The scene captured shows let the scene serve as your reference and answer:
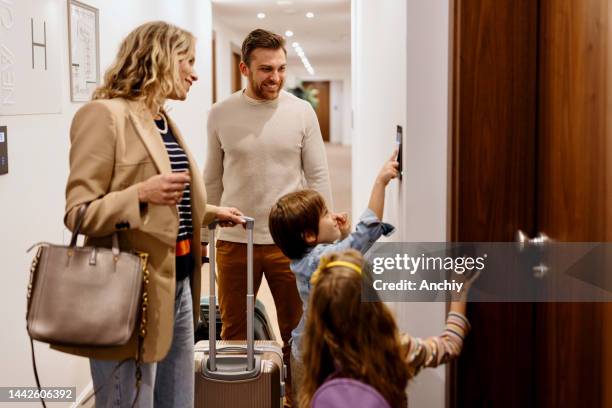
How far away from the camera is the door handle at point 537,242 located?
1.68 meters

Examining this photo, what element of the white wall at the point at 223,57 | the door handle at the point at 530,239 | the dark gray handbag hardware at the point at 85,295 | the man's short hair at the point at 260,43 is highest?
the white wall at the point at 223,57

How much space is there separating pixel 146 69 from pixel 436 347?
97cm

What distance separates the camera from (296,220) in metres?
2.20

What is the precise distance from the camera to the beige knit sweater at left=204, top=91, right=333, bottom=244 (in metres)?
2.98

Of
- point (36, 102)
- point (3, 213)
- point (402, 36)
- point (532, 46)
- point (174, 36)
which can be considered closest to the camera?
point (532, 46)

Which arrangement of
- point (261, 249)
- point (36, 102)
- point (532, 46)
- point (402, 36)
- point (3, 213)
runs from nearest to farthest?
1. point (532, 46)
2. point (402, 36)
3. point (3, 213)
4. point (36, 102)
5. point (261, 249)

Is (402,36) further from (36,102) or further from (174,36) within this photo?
(36,102)

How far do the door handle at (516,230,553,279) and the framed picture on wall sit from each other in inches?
83.2

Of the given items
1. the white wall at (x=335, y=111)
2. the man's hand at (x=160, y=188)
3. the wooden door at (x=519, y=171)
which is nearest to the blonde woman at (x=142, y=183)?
the man's hand at (x=160, y=188)

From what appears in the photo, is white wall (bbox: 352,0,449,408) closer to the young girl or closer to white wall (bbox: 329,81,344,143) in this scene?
the young girl

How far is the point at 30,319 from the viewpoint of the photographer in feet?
5.86

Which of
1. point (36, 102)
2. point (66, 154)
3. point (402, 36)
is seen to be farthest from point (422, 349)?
→ point (66, 154)

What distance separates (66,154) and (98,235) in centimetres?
141

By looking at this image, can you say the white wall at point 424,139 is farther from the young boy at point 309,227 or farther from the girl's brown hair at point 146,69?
the girl's brown hair at point 146,69
